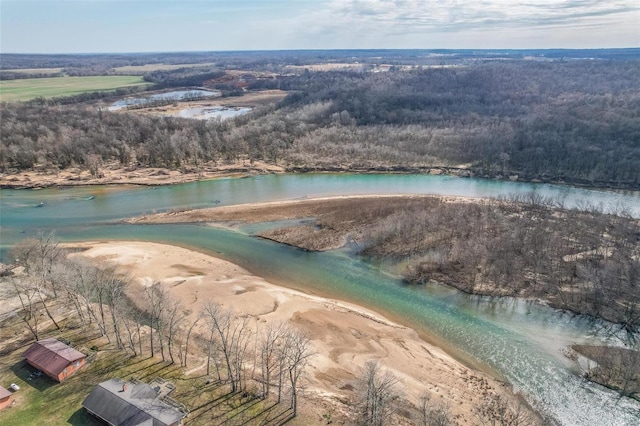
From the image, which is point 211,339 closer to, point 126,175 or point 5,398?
point 5,398

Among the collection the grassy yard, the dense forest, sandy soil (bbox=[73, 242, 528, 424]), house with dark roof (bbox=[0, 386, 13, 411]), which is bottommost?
sandy soil (bbox=[73, 242, 528, 424])

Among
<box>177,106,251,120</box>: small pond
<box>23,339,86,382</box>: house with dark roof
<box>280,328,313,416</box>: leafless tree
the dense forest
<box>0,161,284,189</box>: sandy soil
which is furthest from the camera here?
<box>177,106,251,120</box>: small pond

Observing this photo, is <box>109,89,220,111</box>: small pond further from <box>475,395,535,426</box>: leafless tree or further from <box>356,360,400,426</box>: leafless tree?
<box>475,395,535,426</box>: leafless tree

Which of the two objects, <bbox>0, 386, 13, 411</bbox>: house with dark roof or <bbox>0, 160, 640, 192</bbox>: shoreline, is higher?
<bbox>0, 160, 640, 192</bbox>: shoreline

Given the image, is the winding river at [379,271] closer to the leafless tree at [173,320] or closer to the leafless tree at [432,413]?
the leafless tree at [432,413]

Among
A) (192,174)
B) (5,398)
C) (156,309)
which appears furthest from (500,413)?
(192,174)

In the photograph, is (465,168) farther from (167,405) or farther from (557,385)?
(167,405)

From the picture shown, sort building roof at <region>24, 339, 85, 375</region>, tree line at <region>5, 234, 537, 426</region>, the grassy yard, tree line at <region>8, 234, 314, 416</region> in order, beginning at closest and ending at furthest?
the grassy yard, tree line at <region>5, 234, 537, 426</region>, building roof at <region>24, 339, 85, 375</region>, tree line at <region>8, 234, 314, 416</region>

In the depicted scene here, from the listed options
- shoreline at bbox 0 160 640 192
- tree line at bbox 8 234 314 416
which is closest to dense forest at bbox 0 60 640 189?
shoreline at bbox 0 160 640 192

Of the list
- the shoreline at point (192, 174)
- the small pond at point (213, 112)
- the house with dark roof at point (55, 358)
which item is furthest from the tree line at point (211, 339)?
the small pond at point (213, 112)
